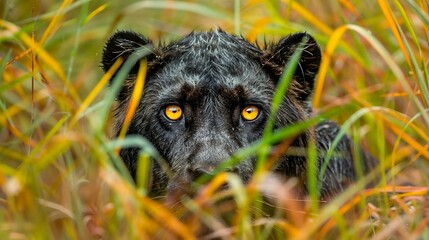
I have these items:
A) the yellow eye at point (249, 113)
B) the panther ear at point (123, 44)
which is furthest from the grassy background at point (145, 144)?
the yellow eye at point (249, 113)

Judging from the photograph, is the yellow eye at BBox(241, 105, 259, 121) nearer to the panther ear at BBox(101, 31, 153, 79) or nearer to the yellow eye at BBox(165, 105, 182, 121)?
the yellow eye at BBox(165, 105, 182, 121)

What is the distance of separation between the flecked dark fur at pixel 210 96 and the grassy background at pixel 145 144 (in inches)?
7.0

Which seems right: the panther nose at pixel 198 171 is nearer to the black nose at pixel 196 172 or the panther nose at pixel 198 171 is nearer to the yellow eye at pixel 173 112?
the black nose at pixel 196 172

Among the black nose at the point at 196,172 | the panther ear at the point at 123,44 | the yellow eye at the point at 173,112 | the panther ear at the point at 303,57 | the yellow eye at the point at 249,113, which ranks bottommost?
the black nose at the point at 196,172

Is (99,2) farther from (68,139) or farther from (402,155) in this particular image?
(68,139)

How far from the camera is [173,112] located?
5.92m

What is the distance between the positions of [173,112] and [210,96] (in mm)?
305

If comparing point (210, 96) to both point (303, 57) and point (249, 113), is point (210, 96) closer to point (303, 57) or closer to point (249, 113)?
point (249, 113)

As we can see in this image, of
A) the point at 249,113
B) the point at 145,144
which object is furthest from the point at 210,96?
the point at 145,144

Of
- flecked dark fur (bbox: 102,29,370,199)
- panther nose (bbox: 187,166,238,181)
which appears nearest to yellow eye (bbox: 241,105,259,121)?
flecked dark fur (bbox: 102,29,370,199)

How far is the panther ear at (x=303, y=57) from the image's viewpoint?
608 cm

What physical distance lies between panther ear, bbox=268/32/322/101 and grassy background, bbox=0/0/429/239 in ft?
0.31

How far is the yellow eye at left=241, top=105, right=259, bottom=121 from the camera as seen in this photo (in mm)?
5867

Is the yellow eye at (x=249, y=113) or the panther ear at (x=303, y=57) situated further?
the panther ear at (x=303, y=57)
